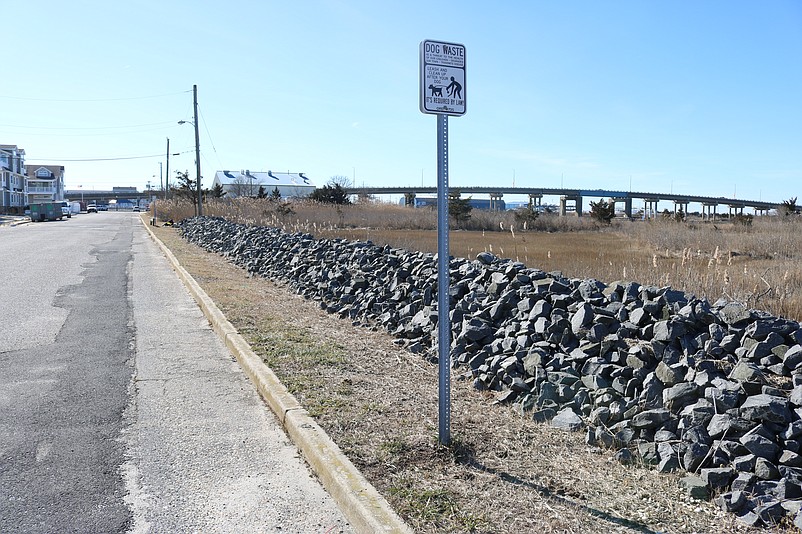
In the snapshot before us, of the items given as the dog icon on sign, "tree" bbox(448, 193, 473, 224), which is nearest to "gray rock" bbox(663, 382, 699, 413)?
the dog icon on sign

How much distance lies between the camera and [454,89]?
4.38 meters

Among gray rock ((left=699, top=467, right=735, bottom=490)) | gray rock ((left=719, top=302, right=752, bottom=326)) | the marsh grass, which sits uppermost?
the marsh grass

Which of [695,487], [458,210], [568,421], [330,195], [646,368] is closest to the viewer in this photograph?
[695,487]

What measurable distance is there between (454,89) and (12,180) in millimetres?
119879

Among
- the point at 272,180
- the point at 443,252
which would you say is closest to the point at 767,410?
the point at 443,252

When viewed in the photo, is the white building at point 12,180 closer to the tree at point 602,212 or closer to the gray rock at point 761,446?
the tree at point 602,212

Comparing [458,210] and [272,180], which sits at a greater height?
[272,180]

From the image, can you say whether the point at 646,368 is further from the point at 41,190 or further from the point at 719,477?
the point at 41,190

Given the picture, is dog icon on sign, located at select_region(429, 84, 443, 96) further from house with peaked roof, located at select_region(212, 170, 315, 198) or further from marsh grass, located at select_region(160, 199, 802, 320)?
house with peaked roof, located at select_region(212, 170, 315, 198)

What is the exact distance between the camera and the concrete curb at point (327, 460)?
3.76 metres

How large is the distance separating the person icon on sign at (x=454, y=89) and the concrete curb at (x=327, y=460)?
2504mm

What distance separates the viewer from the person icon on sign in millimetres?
4364

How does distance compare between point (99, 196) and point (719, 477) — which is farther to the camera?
point (99, 196)

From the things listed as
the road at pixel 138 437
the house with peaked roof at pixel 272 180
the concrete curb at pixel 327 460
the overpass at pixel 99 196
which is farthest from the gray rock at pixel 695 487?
the overpass at pixel 99 196
